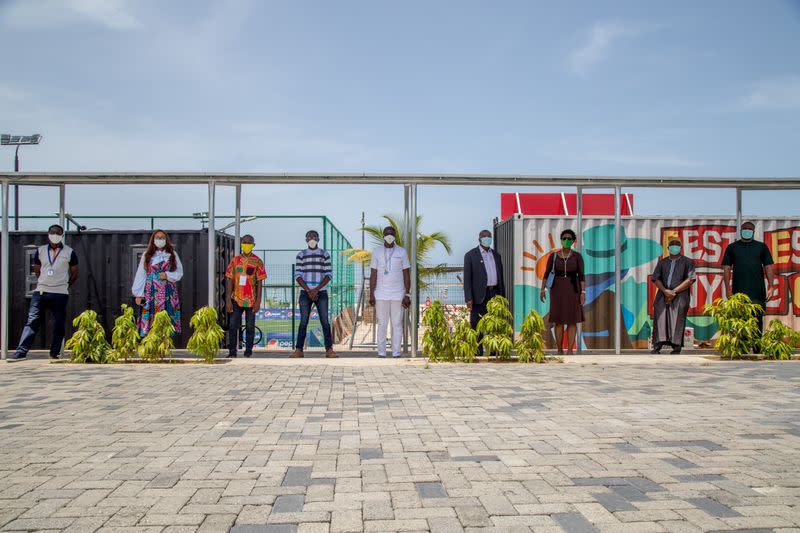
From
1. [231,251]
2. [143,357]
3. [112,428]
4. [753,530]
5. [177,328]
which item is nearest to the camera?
[753,530]

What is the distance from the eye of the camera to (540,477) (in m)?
3.66

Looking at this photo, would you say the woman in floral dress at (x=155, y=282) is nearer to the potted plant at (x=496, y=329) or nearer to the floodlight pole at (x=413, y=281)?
the floodlight pole at (x=413, y=281)

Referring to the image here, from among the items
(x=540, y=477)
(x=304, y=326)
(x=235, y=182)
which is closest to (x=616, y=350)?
(x=304, y=326)

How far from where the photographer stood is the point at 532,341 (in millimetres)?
9492

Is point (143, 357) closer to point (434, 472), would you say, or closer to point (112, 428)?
point (112, 428)

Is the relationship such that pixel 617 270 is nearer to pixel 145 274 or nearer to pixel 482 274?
pixel 482 274

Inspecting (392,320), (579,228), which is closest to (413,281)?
(392,320)

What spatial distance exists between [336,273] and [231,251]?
14.5 feet

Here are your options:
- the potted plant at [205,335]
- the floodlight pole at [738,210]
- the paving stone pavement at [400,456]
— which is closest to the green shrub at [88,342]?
the potted plant at [205,335]

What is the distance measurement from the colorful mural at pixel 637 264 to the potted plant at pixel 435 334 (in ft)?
7.24

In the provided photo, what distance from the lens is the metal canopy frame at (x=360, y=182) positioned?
1006 cm

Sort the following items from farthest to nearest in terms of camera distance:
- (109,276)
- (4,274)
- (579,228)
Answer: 1. (109,276)
2. (579,228)
3. (4,274)

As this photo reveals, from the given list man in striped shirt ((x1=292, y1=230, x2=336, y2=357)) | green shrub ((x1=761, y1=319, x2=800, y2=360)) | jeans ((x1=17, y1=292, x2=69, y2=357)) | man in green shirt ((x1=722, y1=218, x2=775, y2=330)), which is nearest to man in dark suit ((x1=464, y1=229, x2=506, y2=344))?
man in striped shirt ((x1=292, y1=230, x2=336, y2=357))

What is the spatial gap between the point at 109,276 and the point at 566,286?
25.7ft
